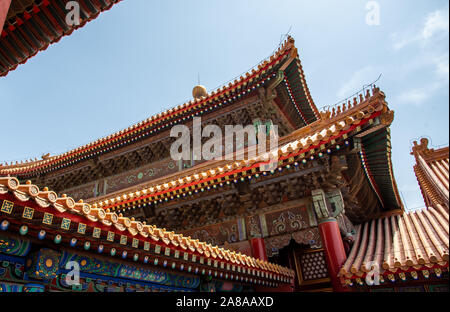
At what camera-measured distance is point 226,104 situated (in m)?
10.3

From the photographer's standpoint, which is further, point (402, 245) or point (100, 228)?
point (402, 245)

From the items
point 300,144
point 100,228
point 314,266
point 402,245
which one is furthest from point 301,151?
point 100,228

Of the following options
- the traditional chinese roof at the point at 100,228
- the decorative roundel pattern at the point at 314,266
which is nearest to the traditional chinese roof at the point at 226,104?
the decorative roundel pattern at the point at 314,266

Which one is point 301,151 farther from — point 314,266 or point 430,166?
point 430,166

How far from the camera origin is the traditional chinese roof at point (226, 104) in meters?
9.23

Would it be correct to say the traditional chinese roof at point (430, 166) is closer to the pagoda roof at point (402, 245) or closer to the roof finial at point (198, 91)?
the pagoda roof at point (402, 245)

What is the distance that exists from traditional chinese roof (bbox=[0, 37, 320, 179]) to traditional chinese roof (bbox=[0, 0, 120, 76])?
5850mm

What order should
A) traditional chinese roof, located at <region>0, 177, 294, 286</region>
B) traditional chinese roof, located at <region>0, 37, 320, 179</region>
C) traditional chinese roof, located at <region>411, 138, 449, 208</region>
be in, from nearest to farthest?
traditional chinese roof, located at <region>0, 177, 294, 286</region>
traditional chinese roof, located at <region>0, 37, 320, 179</region>
traditional chinese roof, located at <region>411, 138, 449, 208</region>

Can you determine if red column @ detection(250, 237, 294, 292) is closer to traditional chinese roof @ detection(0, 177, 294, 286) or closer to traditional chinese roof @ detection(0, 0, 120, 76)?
traditional chinese roof @ detection(0, 177, 294, 286)

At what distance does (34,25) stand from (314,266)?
26.1 feet

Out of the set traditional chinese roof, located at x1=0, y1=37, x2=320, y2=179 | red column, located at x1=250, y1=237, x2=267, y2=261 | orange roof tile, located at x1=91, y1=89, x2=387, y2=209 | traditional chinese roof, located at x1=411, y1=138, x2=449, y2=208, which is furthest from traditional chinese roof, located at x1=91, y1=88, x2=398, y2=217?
traditional chinese roof, located at x1=411, y1=138, x2=449, y2=208

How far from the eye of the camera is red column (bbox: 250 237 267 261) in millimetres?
7102

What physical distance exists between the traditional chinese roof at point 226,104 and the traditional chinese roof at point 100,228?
581 cm
